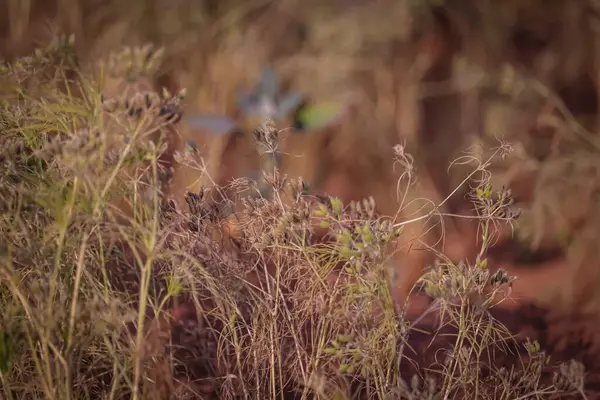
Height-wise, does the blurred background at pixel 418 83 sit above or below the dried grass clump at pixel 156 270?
above

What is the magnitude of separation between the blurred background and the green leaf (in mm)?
24

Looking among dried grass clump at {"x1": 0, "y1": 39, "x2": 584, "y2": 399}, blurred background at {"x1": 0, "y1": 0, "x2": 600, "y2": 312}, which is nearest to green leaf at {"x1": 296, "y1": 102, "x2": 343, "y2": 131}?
blurred background at {"x1": 0, "y1": 0, "x2": 600, "y2": 312}

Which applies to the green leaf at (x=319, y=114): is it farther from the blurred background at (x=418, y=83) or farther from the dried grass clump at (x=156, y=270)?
the dried grass clump at (x=156, y=270)

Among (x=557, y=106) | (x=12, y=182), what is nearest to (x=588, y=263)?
(x=557, y=106)

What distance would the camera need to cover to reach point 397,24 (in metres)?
2.18

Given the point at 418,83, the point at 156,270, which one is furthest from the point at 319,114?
the point at 156,270

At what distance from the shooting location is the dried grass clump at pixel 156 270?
41.9 inches

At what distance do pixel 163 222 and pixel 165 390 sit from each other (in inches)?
12.0

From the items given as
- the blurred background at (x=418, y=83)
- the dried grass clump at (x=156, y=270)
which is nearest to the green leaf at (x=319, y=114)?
the blurred background at (x=418, y=83)

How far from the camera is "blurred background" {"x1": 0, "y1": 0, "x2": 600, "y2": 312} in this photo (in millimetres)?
2170

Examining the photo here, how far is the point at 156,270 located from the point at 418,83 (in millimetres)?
1154

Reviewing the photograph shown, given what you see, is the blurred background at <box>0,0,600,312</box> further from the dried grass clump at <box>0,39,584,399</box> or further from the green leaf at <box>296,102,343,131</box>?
the dried grass clump at <box>0,39,584,399</box>

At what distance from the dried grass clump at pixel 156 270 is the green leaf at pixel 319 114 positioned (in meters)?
0.81

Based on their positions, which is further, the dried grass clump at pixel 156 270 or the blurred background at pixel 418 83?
the blurred background at pixel 418 83
